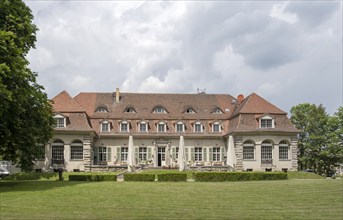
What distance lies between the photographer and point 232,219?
49.4 ft

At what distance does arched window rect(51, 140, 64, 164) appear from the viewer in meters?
48.0

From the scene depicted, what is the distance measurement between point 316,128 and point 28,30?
4307cm

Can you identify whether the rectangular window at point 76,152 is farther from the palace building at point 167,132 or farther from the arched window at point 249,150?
the arched window at point 249,150

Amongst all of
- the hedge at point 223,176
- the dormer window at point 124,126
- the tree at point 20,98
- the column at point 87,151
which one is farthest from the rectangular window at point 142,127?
the tree at point 20,98

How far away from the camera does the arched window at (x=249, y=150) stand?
48719 millimetres

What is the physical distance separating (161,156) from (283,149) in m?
13.8

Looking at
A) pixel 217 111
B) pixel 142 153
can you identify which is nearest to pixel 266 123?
pixel 217 111

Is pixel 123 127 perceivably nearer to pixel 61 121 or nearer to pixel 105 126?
pixel 105 126

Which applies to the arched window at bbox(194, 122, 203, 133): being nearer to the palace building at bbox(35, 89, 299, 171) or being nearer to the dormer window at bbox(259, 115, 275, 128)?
the palace building at bbox(35, 89, 299, 171)

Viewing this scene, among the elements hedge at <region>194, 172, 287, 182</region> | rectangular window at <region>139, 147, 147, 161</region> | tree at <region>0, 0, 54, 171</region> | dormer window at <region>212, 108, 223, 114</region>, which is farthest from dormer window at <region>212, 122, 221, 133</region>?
tree at <region>0, 0, 54, 171</region>

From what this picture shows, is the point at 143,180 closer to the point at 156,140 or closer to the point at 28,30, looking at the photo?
the point at 28,30

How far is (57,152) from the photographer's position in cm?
4831

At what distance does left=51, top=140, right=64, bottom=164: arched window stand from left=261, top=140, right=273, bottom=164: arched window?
21.6m

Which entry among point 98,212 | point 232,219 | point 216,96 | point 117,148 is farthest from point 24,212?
point 216,96
